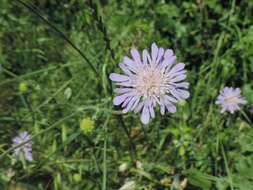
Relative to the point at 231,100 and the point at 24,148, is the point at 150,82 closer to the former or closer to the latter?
the point at 231,100

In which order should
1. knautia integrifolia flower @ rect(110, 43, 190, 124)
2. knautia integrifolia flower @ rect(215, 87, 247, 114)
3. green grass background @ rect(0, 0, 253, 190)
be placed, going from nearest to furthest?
knautia integrifolia flower @ rect(110, 43, 190, 124) < green grass background @ rect(0, 0, 253, 190) < knautia integrifolia flower @ rect(215, 87, 247, 114)

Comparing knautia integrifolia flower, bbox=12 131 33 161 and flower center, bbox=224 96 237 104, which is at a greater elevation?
flower center, bbox=224 96 237 104

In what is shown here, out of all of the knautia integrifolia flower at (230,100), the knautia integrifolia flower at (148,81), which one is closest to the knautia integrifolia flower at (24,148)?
the knautia integrifolia flower at (148,81)

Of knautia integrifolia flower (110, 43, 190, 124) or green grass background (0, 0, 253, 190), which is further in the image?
green grass background (0, 0, 253, 190)

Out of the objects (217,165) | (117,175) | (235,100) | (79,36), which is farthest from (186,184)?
(79,36)

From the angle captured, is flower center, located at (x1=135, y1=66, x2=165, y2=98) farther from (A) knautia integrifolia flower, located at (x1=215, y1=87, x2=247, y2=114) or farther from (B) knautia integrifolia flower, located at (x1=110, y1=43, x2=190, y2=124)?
(A) knautia integrifolia flower, located at (x1=215, y1=87, x2=247, y2=114)

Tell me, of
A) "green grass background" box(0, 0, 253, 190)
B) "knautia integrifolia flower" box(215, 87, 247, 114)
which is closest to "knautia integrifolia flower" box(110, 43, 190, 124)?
"green grass background" box(0, 0, 253, 190)

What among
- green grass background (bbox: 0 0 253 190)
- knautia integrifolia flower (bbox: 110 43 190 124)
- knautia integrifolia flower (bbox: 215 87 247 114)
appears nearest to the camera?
knautia integrifolia flower (bbox: 110 43 190 124)

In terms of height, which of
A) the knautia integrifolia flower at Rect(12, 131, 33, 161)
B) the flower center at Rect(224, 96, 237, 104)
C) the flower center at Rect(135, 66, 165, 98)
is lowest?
the knautia integrifolia flower at Rect(12, 131, 33, 161)
